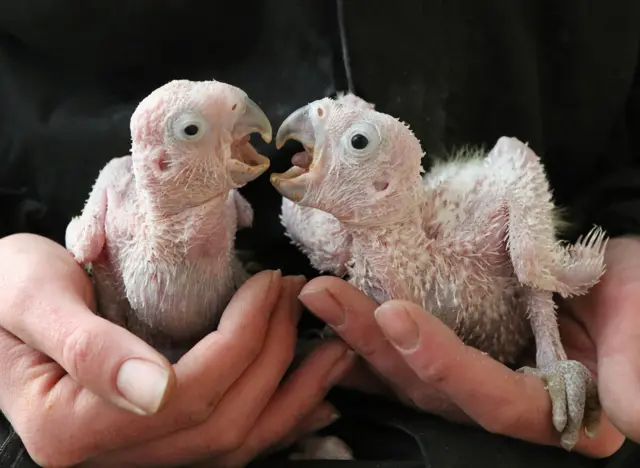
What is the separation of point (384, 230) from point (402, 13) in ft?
0.67

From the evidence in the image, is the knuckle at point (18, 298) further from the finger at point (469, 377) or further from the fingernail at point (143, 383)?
the finger at point (469, 377)

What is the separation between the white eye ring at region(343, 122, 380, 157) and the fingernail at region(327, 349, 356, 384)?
0.59ft

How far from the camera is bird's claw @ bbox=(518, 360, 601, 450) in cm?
51

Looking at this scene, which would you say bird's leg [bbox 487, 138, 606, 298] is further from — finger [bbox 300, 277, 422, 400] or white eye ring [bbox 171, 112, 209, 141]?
white eye ring [bbox 171, 112, 209, 141]

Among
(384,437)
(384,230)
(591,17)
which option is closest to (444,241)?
(384,230)

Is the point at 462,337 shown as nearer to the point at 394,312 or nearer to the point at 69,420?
the point at 394,312

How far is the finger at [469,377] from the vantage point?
48cm

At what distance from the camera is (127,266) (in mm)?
548

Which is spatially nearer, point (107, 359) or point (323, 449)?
point (107, 359)

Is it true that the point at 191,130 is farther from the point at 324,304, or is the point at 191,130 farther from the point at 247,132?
the point at 324,304

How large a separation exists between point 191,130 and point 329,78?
22cm

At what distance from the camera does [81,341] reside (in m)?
0.45

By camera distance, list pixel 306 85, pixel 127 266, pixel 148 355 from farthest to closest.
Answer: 1. pixel 306 85
2. pixel 127 266
3. pixel 148 355

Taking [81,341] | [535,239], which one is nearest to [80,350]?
[81,341]
